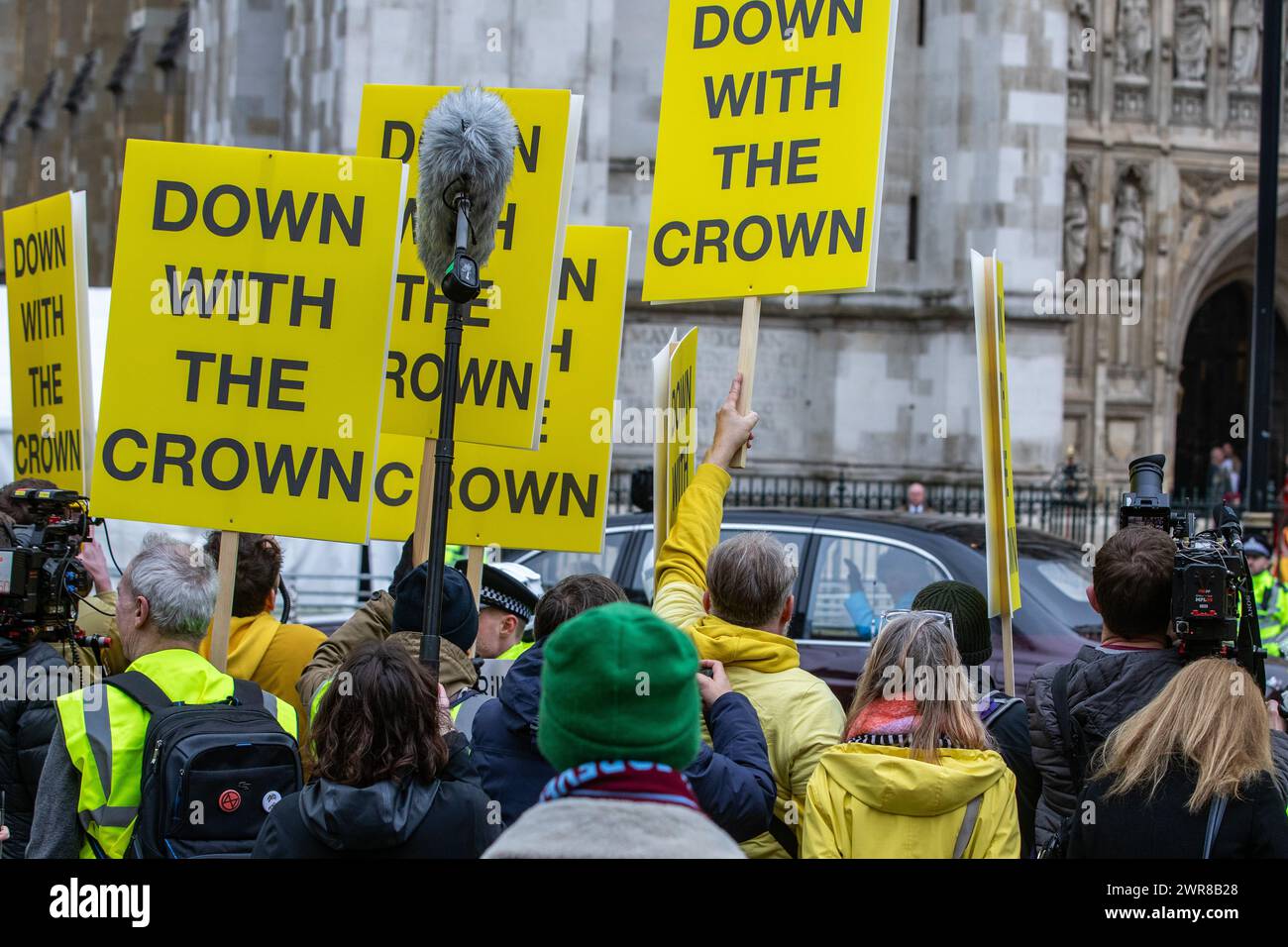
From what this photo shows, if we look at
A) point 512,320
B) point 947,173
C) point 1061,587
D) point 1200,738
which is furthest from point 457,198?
point 947,173

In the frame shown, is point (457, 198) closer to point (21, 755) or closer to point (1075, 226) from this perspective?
point (21, 755)

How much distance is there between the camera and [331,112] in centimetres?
1667

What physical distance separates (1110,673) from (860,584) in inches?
152

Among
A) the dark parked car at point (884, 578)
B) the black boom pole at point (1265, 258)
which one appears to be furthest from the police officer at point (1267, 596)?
the dark parked car at point (884, 578)

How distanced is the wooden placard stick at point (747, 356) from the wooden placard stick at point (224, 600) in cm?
148

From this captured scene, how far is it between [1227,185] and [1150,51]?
220cm

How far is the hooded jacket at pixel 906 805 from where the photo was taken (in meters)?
3.36

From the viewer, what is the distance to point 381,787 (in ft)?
9.97

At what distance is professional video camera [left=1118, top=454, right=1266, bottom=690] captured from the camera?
145 inches

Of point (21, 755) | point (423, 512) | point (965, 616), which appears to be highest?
point (423, 512)

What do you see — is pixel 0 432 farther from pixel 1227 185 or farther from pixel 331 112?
pixel 1227 185

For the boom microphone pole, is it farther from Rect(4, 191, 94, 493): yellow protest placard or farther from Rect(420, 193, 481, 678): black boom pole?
Rect(4, 191, 94, 493): yellow protest placard
